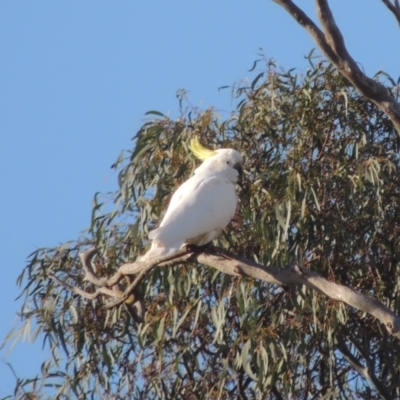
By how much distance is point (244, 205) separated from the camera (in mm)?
3689

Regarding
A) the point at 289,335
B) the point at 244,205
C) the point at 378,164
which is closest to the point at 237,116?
the point at 244,205

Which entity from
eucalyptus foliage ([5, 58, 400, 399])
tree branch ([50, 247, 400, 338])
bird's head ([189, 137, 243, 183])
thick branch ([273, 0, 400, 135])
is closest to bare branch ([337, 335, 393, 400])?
eucalyptus foliage ([5, 58, 400, 399])

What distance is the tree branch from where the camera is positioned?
8.65 ft

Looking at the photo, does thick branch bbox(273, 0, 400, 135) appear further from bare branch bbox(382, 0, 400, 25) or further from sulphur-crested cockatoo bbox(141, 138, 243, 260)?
sulphur-crested cockatoo bbox(141, 138, 243, 260)

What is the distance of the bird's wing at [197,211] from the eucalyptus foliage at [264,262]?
0.29m

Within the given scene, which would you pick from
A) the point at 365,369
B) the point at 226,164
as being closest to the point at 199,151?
the point at 226,164

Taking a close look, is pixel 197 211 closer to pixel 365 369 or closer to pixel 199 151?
pixel 199 151

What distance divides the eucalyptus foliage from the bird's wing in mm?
290

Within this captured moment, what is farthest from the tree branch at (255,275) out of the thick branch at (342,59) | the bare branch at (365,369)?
the bare branch at (365,369)

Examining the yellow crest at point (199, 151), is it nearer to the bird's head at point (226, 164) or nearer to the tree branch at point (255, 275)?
the bird's head at point (226, 164)

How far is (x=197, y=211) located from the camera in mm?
3137

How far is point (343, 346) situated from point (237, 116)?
0.94 m

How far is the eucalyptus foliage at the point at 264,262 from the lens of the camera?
3570 mm

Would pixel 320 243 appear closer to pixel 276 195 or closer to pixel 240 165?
pixel 276 195
